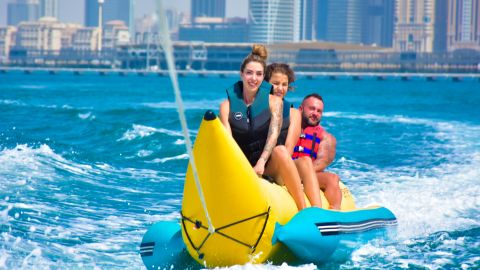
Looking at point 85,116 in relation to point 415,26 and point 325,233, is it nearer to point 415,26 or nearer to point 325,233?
point 325,233

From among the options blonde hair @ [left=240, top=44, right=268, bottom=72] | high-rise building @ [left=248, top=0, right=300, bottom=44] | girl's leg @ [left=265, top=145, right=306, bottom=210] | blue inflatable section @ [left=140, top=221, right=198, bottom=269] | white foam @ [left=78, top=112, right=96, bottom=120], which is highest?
high-rise building @ [left=248, top=0, right=300, bottom=44]

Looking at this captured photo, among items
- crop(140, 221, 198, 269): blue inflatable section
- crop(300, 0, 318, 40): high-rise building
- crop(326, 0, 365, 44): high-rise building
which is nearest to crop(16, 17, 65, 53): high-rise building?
crop(300, 0, 318, 40): high-rise building

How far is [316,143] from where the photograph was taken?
6879 millimetres

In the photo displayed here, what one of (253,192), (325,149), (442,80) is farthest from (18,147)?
(442,80)

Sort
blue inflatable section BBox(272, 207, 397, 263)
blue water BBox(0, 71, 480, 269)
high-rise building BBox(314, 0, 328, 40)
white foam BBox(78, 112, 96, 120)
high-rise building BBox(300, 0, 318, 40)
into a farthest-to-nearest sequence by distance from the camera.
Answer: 1. high-rise building BBox(314, 0, 328, 40)
2. high-rise building BBox(300, 0, 318, 40)
3. white foam BBox(78, 112, 96, 120)
4. blue water BBox(0, 71, 480, 269)
5. blue inflatable section BBox(272, 207, 397, 263)

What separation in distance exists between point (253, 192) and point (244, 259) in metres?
0.41

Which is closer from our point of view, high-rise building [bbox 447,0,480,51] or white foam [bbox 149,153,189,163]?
white foam [bbox 149,153,189,163]

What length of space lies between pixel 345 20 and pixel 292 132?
186 metres

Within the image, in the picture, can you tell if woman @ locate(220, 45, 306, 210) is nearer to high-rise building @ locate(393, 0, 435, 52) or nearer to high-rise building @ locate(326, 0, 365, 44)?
high-rise building @ locate(393, 0, 435, 52)

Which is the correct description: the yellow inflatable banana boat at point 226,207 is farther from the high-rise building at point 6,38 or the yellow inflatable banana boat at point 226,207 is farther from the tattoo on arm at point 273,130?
the high-rise building at point 6,38

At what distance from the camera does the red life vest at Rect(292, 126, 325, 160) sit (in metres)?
6.86

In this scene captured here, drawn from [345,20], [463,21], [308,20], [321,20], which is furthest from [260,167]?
[321,20]

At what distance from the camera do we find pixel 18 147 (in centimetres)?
1333

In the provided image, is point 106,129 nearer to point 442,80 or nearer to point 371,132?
point 371,132
